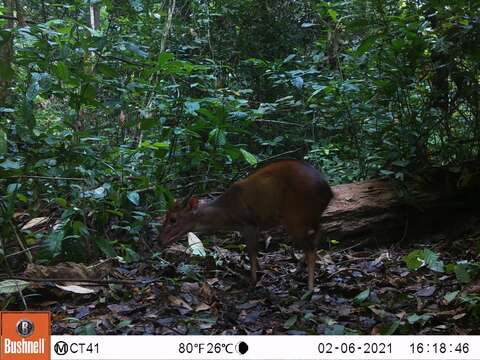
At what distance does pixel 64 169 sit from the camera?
13.8 ft

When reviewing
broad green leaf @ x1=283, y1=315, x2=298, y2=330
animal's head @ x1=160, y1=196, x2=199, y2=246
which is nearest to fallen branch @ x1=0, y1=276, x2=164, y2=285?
animal's head @ x1=160, y1=196, x2=199, y2=246

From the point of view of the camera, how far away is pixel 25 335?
7.73 ft

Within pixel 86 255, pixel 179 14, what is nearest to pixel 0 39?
pixel 86 255

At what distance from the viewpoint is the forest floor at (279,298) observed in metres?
2.94

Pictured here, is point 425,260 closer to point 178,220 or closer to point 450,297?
point 450,297

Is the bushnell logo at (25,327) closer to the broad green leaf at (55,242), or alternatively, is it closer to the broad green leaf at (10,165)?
the broad green leaf at (55,242)

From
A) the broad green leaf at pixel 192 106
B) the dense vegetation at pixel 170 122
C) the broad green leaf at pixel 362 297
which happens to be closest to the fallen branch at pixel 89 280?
the dense vegetation at pixel 170 122

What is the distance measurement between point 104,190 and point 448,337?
2659mm

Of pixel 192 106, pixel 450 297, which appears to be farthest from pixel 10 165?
pixel 450 297

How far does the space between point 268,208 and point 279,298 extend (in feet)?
2.38

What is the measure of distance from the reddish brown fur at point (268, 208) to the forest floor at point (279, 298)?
262mm

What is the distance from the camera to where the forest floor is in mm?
2941

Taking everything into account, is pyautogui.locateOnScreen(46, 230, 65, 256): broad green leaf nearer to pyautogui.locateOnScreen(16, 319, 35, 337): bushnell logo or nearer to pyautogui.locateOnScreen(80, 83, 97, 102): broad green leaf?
pyautogui.locateOnScreen(80, 83, 97, 102): broad green leaf

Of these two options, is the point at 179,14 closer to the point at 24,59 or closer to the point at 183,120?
the point at 183,120
